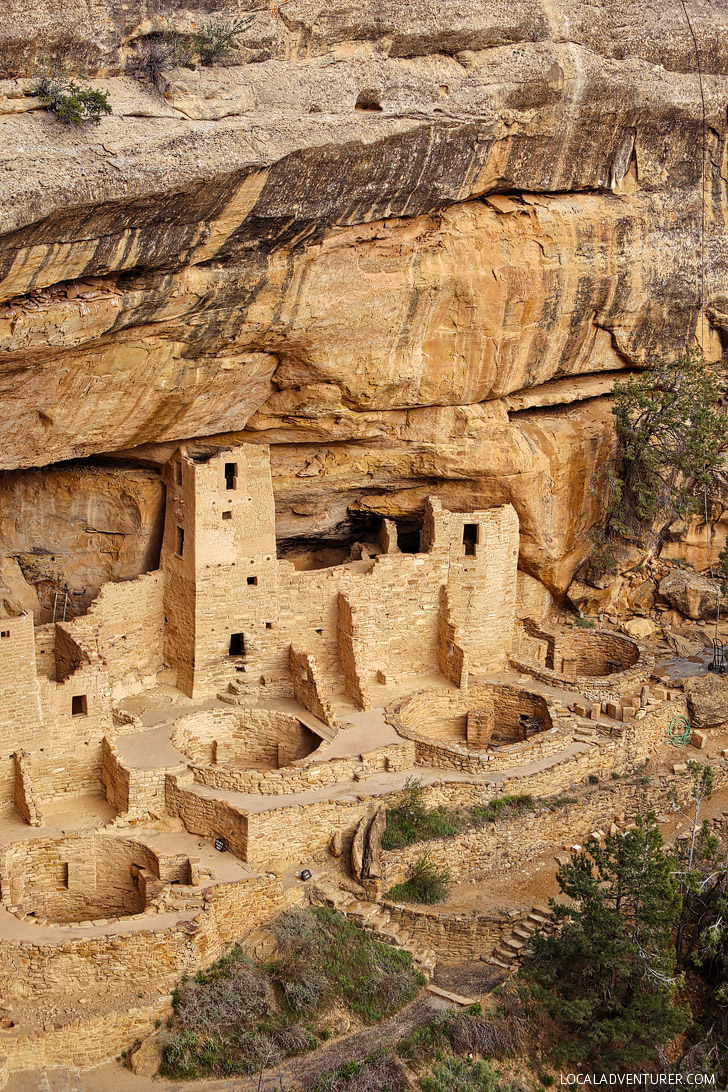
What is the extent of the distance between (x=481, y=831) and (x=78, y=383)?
906cm

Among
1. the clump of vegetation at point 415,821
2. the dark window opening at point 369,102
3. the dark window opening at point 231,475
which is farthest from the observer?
the dark window opening at point 231,475

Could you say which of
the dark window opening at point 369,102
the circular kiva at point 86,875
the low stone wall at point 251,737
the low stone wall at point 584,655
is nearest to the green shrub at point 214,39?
the dark window opening at point 369,102

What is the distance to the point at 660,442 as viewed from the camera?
25.2 m

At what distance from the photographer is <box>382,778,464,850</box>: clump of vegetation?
20.0m

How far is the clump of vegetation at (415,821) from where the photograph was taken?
20031 mm

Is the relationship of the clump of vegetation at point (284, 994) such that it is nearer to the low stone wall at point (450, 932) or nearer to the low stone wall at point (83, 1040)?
the low stone wall at point (83, 1040)

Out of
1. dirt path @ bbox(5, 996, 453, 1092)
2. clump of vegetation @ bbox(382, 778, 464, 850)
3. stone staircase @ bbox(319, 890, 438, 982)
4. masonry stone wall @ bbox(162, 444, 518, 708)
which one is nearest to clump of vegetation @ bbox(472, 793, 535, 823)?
clump of vegetation @ bbox(382, 778, 464, 850)

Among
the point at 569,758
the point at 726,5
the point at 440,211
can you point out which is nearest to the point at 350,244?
the point at 440,211

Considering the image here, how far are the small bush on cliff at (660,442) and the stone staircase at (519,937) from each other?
8.39m

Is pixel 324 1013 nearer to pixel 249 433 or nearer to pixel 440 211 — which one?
pixel 249 433

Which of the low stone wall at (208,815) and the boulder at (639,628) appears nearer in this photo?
the low stone wall at (208,815)

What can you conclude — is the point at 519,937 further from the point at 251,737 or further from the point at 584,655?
the point at 584,655

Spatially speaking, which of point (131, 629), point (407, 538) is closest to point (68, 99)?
point (131, 629)

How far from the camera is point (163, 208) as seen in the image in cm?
1680
